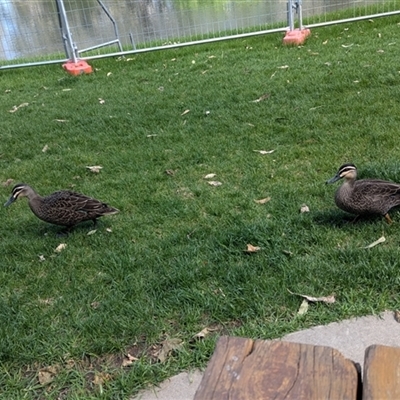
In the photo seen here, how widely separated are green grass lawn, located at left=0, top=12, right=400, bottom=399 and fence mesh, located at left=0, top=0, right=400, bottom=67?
3.02 m

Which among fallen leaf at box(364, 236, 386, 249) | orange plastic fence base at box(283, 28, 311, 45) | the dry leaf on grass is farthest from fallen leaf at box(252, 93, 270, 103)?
the dry leaf on grass

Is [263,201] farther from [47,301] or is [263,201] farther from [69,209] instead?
[47,301]

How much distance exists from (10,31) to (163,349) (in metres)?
11.2

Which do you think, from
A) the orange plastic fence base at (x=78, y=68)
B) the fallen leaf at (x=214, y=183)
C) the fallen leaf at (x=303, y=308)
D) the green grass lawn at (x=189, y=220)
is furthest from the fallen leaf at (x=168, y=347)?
the orange plastic fence base at (x=78, y=68)

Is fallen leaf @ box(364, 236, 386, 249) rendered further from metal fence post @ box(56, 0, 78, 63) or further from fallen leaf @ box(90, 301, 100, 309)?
metal fence post @ box(56, 0, 78, 63)

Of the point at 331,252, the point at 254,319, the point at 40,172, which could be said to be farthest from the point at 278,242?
the point at 40,172

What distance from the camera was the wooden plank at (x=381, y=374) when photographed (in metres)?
1.49

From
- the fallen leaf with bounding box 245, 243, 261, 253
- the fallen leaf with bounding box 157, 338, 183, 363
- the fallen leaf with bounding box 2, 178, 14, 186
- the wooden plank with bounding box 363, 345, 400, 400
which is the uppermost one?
the wooden plank with bounding box 363, 345, 400, 400

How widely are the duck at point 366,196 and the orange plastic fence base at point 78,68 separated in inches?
280

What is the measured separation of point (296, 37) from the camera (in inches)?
366

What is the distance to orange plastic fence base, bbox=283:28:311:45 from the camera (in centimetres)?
930

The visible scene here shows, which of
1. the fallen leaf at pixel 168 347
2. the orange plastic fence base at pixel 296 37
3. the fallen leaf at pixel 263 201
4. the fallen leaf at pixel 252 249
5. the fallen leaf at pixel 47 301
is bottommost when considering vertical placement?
the fallen leaf at pixel 168 347

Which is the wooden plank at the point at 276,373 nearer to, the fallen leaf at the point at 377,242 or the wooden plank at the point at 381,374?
the wooden plank at the point at 381,374

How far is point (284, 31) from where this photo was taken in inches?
388
